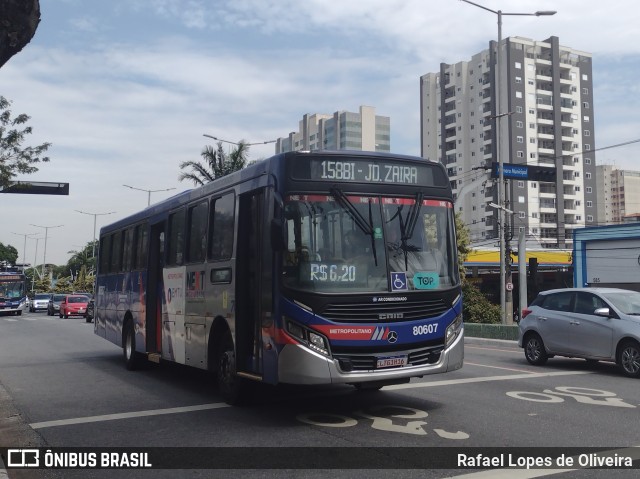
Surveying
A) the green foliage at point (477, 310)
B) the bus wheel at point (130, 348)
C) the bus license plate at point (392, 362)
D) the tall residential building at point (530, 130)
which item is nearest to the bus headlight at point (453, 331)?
the bus license plate at point (392, 362)

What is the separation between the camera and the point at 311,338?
7.70 m

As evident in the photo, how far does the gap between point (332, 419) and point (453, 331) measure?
1.89m

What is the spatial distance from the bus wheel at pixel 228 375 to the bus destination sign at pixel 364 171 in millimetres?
2649

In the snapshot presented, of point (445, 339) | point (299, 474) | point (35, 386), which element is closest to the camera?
point (299, 474)

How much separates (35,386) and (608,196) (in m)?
165

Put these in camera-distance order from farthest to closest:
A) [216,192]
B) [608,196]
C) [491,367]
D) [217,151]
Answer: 1. [608,196]
2. [217,151]
3. [491,367]
4. [216,192]

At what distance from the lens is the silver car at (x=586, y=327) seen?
1248 cm

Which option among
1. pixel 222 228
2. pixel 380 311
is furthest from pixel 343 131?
pixel 380 311

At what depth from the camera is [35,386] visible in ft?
39.5

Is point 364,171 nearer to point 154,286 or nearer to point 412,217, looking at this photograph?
point 412,217

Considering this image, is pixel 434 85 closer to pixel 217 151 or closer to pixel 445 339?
pixel 217 151

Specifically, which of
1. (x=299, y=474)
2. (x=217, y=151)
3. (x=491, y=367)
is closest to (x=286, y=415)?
(x=299, y=474)

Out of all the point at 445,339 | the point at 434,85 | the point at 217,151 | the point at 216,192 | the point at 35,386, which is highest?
the point at 434,85

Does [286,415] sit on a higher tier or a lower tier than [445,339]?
A: lower
